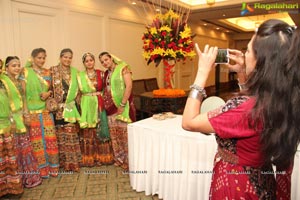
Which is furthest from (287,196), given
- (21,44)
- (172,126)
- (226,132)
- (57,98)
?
(21,44)

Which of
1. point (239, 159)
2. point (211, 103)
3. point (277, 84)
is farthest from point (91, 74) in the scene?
point (277, 84)

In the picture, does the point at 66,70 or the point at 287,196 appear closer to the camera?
the point at 287,196

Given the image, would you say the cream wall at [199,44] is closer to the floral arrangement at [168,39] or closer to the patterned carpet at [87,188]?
the floral arrangement at [168,39]

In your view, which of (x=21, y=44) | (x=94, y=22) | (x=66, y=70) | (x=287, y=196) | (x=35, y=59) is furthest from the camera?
(x=94, y=22)

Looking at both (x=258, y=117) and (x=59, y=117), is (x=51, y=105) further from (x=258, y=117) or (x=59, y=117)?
(x=258, y=117)

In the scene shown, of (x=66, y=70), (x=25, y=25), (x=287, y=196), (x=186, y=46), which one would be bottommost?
(x=287, y=196)

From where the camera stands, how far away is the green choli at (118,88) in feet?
9.79

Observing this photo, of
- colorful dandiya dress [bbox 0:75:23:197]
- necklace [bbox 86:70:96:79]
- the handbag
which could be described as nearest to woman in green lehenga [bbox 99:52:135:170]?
necklace [bbox 86:70:96:79]

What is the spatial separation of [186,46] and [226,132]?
220cm

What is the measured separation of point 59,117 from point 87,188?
0.88 metres

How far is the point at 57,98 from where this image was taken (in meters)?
2.90

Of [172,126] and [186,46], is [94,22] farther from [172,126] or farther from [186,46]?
[172,126]

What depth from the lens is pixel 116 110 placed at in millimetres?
3086

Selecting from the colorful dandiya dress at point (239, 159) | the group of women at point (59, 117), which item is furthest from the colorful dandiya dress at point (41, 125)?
the colorful dandiya dress at point (239, 159)
